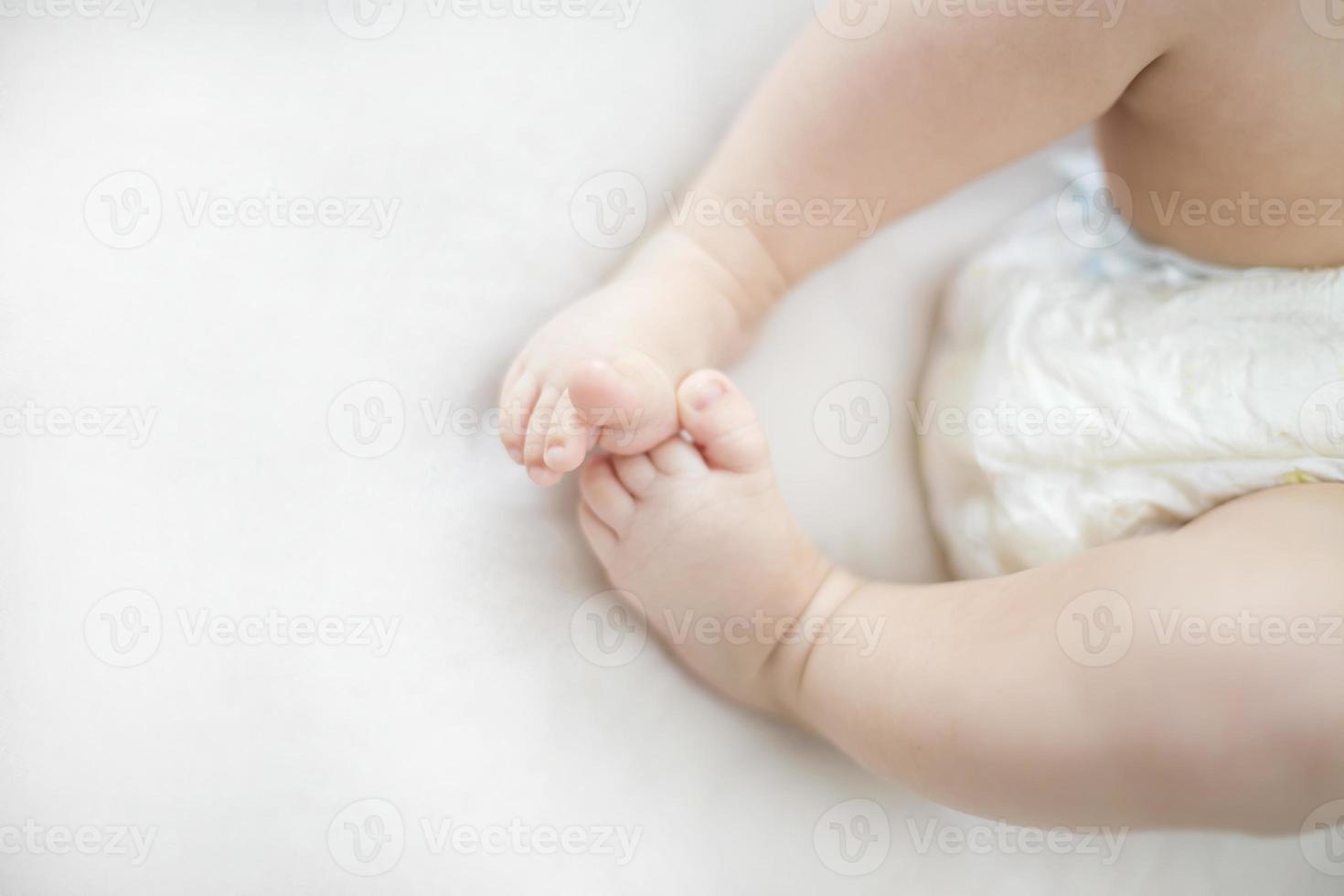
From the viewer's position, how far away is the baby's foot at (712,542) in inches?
24.1

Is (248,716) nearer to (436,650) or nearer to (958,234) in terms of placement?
(436,650)

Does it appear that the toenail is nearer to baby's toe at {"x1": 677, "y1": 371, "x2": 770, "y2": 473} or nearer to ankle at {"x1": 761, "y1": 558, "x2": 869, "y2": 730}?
baby's toe at {"x1": 677, "y1": 371, "x2": 770, "y2": 473}

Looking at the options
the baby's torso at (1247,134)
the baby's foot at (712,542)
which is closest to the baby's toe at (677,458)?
the baby's foot at (712,542)

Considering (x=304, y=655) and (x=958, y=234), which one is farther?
(x=958, y=234)

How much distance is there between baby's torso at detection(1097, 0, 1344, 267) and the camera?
548mm

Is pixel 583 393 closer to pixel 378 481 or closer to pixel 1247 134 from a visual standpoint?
pixel 378 481

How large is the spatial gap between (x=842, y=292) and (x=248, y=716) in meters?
0.47

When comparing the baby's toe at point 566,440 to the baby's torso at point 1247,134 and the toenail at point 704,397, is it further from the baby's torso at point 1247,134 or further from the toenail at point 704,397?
the baby's torso at point 1247,134

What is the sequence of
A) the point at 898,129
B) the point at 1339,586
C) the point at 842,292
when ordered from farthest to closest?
the point at 842,292
the point at 898,129
the point at 1339,586

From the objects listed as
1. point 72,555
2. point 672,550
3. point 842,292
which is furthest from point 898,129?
point 72,555

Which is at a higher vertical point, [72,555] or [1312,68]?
[1312,68]

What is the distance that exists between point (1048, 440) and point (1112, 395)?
0.15 ft

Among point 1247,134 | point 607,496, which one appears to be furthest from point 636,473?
point 1247,134

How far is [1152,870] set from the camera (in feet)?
2.25
